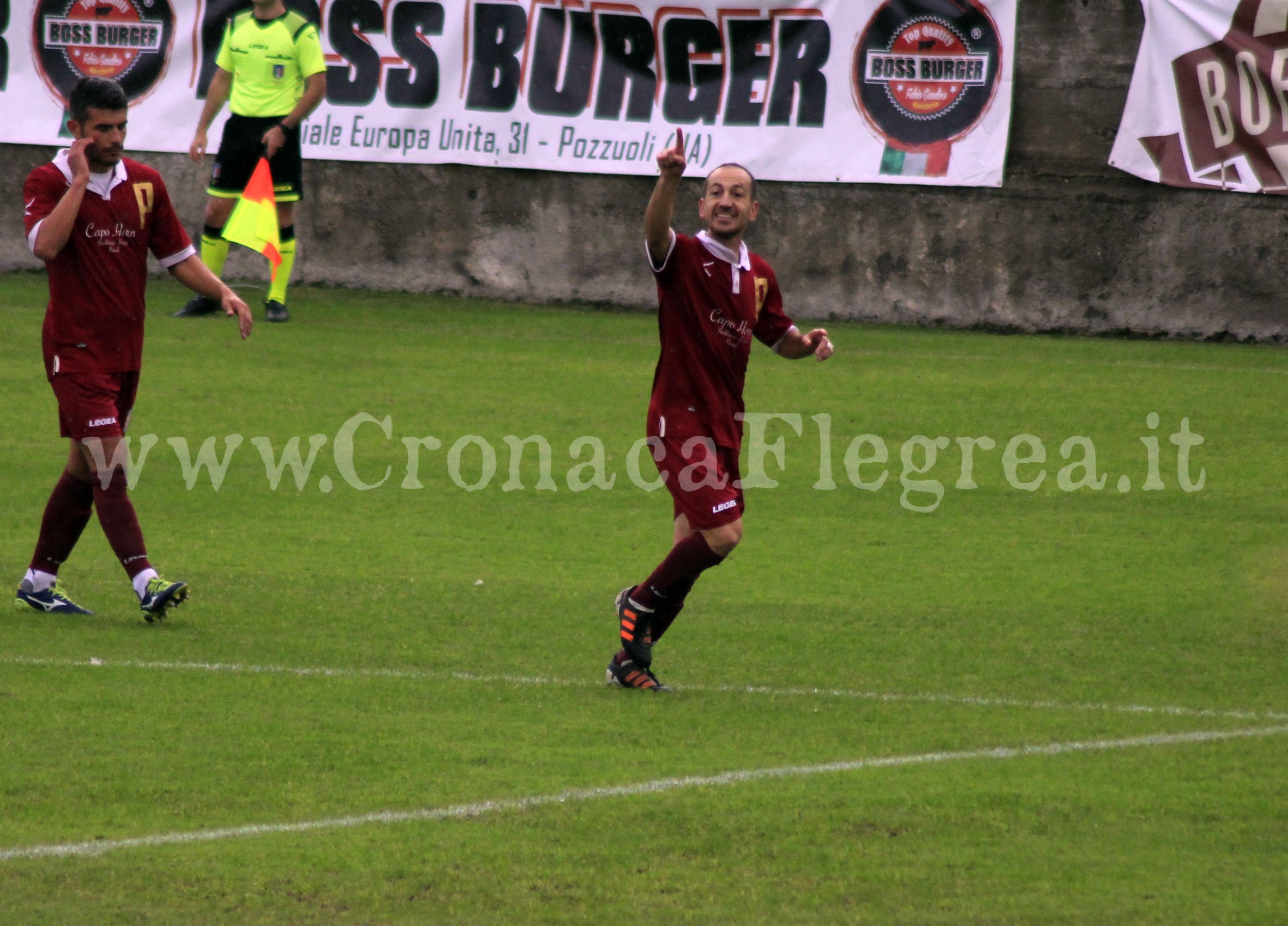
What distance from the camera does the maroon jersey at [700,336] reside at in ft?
20.2

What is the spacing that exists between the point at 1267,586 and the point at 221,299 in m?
4.53

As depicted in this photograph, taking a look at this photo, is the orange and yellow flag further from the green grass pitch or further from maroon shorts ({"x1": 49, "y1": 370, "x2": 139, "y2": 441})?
maroon shorts ({"x1": 49, "y1": 370, "x2": 139, "y2": 441})

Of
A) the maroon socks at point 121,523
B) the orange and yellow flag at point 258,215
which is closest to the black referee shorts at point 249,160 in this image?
the orange and yellow flag at point 258,215

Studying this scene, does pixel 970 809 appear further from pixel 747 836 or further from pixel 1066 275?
pixel 1066 275

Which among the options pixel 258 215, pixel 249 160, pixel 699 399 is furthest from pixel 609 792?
pixel 249 160

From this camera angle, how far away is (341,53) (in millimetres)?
15617

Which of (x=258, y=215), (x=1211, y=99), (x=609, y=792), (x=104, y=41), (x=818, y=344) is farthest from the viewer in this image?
(x=104, y=41)

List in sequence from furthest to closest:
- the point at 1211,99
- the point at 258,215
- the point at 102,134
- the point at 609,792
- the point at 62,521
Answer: the point at 1211,99
the point at 258,215
the point at 62,521
the point at 102,134
the point at 609,792

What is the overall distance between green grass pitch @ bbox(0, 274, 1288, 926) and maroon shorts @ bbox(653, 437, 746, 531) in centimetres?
58

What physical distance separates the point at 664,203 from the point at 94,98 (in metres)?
2.24

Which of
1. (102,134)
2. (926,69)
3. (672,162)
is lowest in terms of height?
(926,69)

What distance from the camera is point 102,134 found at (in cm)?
668

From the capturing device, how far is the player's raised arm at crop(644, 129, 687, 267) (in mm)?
5641

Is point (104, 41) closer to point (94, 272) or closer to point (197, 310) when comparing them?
point (197, 310)
